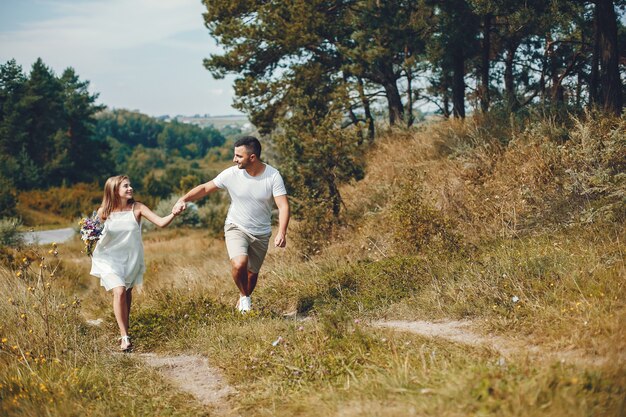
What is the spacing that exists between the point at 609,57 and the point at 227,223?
822cm

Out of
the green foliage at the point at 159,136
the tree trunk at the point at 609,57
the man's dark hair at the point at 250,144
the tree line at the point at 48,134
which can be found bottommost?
the man's dark hair at the point at 250,144

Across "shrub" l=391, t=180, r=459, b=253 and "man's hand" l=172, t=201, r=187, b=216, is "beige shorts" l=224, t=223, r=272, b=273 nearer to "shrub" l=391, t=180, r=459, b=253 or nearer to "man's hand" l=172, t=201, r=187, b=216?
"man's hand" l=172, t=201, r=187, b=216

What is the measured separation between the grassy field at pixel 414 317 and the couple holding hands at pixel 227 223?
50cm

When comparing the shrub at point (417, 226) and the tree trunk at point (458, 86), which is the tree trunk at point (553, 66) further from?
the shrub at point (417, 226)

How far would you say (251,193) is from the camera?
6824 millimetres

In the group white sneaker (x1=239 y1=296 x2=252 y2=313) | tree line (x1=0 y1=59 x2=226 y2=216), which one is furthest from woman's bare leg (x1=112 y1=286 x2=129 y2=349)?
tree line (x1=0 y1=59 x2=226 y2=216)

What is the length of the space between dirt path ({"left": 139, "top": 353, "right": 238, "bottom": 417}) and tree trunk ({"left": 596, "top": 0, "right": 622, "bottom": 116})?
29.0 ft

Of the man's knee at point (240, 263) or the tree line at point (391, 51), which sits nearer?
the man's knee at point (240, 263)

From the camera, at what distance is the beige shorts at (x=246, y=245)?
22.5ft

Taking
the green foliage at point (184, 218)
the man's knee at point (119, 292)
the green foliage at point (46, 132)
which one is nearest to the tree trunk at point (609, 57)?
the man's knee at point (119, 292)

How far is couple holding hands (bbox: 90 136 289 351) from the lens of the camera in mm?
6277

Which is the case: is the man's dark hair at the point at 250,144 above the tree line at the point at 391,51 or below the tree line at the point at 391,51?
below

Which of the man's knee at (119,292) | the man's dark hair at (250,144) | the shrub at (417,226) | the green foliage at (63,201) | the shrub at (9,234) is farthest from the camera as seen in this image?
the green foliage at (63,201)

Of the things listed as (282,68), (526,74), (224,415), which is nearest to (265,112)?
(282,68)
